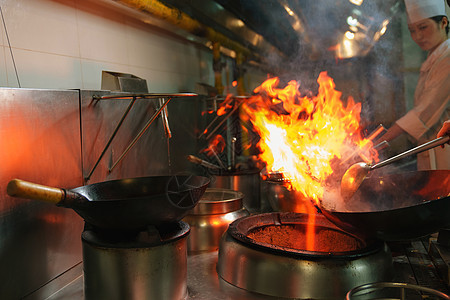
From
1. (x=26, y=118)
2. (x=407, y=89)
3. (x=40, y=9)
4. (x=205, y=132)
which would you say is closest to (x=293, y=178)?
(x=205, y=132)

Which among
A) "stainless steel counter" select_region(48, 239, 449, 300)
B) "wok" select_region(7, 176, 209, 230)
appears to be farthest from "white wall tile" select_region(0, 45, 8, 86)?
"stainless steel counter" select_region(48, 239, 449, 300)

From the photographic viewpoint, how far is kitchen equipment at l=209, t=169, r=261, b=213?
2.58 meters

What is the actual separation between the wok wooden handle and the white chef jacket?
2.90 meters

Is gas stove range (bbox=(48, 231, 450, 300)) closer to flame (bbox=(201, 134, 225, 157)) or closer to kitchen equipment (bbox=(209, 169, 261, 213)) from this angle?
kitchen equipment (bbox=(209, 169, 261, 213))

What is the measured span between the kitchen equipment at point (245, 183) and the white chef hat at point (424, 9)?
2.03 meters

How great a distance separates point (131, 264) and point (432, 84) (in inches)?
116

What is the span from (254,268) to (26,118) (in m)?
1.03

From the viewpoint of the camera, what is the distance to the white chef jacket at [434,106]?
2926 mm

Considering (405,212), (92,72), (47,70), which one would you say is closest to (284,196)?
(405,212)

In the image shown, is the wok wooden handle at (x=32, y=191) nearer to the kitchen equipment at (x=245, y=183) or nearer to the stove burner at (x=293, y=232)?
the stove burner at (x=293, y=232)

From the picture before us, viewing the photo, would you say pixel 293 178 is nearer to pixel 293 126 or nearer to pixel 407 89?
pixel 293 126

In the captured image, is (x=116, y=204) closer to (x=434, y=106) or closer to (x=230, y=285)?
(x=230, y=285)

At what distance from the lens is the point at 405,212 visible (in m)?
1.18

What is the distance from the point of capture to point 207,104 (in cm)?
326
